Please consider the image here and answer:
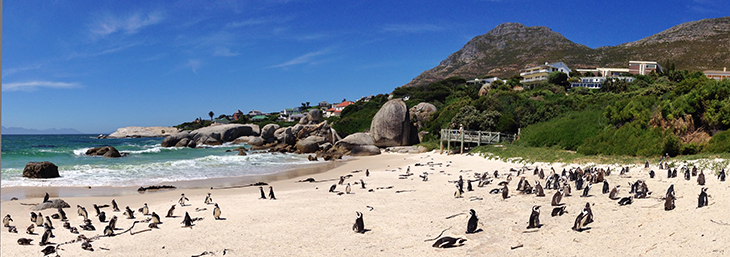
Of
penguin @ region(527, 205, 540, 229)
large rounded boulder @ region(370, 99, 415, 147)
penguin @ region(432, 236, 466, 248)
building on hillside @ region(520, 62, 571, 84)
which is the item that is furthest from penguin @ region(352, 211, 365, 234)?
building on hillside @ region(520, 62, 571, 84)

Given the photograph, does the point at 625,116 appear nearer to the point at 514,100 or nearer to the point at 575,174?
the point at 575,174

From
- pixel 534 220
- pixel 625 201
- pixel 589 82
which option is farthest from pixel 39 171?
pixel 589 82

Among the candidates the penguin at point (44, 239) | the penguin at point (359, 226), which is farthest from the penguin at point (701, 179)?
the penguin at point (44, 239)

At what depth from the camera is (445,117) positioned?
34875 mm

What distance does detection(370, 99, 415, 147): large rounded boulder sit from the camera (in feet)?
104

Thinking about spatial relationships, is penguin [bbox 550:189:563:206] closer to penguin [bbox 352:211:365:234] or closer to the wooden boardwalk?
penguin [bbox 352:211:365:234]

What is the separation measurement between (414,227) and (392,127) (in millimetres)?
23605

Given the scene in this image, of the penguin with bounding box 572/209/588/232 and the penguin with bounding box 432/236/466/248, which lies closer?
the penguin with bounding box 432/236/466/248

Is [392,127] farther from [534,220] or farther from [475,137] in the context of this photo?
[534,220]

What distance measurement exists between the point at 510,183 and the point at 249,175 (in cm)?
1219

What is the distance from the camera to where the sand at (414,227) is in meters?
6.64

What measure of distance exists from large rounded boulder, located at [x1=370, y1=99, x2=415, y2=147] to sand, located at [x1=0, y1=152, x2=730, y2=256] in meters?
19.8

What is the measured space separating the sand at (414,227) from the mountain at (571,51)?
6039 centimetres

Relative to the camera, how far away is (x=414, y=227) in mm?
8242
